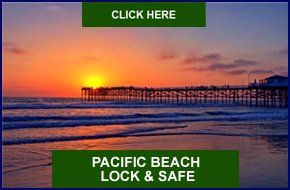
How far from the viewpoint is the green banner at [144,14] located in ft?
26.1

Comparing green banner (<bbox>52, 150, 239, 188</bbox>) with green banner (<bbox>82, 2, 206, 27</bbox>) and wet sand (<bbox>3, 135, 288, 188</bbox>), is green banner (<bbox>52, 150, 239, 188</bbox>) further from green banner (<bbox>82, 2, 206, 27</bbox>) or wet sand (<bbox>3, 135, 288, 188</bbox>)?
green banner (<bbox>82, 2, 206, 27</bbox>)

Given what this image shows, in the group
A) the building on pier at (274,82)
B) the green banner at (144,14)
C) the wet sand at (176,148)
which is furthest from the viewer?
the building on pier at (274,82)

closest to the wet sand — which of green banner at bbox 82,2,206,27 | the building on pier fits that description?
green banner at bbox 82,2,206,27

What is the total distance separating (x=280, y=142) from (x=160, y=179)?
698cm

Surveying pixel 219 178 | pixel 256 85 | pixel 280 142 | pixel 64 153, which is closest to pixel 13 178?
pixel 64 153

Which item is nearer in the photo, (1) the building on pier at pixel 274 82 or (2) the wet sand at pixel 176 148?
(2) the wet sand at pixel 176 148

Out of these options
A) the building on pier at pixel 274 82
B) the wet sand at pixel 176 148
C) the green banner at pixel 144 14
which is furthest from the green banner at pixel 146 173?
the building on pier at pixel 274 82

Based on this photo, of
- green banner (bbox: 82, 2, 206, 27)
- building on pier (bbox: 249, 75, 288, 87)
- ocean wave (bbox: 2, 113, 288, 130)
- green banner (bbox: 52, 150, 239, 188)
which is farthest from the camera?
building on pier (bbox: 249, 75, 288, 87)

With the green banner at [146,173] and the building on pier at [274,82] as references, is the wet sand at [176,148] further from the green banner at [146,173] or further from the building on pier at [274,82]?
the building on pier at [274,82]

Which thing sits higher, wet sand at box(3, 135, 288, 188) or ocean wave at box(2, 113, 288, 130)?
ocean wave at box(2, 113, 288, 130)

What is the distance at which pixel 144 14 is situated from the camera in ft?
26.1

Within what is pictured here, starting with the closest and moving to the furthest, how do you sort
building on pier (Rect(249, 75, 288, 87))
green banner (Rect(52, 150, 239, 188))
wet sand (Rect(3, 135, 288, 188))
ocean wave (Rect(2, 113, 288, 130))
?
1. green banner (Rect(52, 150, 239, 188))
2. wet sand (Rect(3, 135, 288, 188))
3. ocean wave (Rect(2, 113, 288, 130))
4. building on pier (Rect(249, 75, 288, 87))

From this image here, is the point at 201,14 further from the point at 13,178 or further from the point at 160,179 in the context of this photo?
the point at 13,178

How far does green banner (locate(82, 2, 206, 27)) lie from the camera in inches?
313
